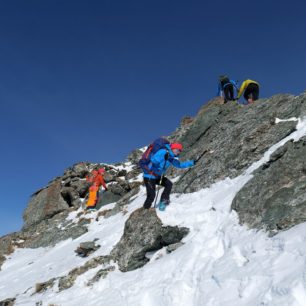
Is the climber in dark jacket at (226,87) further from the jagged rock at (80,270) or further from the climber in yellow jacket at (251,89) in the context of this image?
the jagged rock at (80,270)

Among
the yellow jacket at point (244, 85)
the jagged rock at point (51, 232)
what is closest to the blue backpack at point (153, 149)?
the jagged rock at point (51, 232)

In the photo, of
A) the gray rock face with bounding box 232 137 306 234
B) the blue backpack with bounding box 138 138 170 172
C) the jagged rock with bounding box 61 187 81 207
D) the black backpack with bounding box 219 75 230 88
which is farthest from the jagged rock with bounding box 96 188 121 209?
the gray rock face with bounding box 232 137 306 234

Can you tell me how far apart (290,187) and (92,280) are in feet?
22.7

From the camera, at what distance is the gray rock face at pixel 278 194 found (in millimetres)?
9470

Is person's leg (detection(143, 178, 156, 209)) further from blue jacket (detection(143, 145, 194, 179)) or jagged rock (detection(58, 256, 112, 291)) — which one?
jagged rock (detection(58, 256, 112, 291))

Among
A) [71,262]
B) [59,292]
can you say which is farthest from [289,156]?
[71,262]

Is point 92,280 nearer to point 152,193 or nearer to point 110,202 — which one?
point 152,193

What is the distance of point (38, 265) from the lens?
64.0ft

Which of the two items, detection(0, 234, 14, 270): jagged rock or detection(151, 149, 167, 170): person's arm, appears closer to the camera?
detection(151, 149, 167, 170): person's arm

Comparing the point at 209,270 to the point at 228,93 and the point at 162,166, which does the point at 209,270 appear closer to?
the point at 162,166

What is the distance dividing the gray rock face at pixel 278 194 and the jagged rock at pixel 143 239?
7.32ft

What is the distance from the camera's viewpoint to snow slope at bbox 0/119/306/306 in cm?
732

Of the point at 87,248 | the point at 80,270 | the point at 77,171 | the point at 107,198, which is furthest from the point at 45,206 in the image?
the point at 80,270

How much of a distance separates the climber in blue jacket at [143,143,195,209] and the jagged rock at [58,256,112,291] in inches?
97.0
